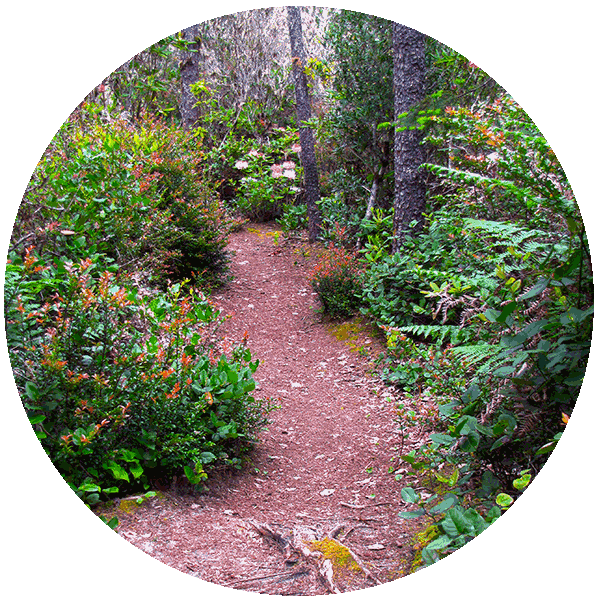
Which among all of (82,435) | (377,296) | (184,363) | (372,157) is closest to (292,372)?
(377,296)

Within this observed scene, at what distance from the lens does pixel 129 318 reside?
138 inches

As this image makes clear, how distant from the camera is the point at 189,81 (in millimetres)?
10266

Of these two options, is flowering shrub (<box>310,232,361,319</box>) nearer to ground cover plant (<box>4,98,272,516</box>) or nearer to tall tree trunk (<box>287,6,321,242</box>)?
ground cover plant (<box>4,98,272,516</box>)

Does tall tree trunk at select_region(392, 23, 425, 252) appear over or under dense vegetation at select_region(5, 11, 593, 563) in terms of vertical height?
over

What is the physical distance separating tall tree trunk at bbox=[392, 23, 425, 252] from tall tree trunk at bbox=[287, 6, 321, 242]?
3.21m

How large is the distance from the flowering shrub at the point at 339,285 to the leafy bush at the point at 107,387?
3.19 m

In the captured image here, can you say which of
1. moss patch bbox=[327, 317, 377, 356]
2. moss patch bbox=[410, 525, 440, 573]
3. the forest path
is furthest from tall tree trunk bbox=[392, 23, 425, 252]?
moss patch bbox=[410, 525, 440, 573]

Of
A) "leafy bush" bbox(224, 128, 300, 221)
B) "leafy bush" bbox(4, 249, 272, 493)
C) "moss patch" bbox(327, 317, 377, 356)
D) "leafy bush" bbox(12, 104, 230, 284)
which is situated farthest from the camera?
"leafy bush" bbox(224, 128, 300, 221)

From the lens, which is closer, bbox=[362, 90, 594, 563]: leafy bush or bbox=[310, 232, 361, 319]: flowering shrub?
bbox=[362, 90, 594, 563]: leafy bush

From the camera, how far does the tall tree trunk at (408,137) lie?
5758 mm

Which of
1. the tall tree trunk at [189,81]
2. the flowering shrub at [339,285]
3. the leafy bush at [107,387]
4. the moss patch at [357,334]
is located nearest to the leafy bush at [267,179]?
the tall tree trunk at [189,81]

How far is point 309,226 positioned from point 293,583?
7.95 metres

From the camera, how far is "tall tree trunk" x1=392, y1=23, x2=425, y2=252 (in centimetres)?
576

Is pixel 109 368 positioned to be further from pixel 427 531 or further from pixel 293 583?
pixel 427 531
